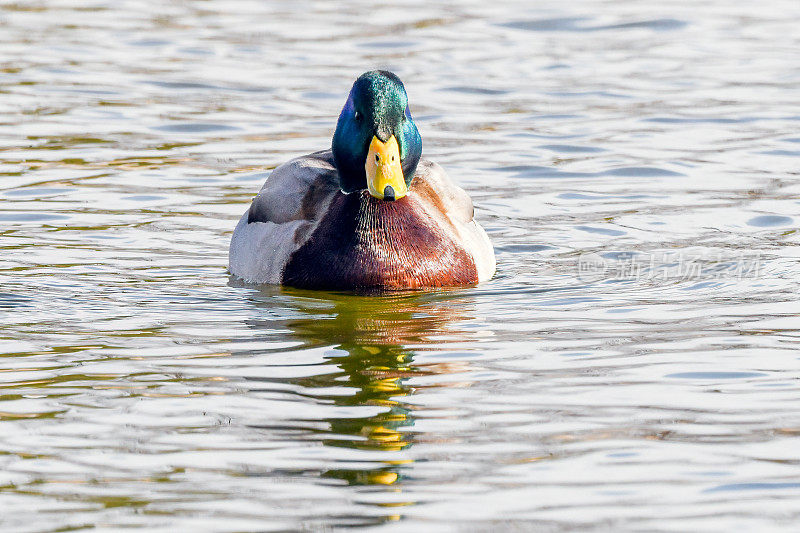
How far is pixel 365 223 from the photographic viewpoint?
892 centimetres

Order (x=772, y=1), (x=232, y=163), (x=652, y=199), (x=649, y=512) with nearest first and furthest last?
(x=649, y=512) < (x=652, y=199) < (x=232, y=163) < (x=772, y=1)

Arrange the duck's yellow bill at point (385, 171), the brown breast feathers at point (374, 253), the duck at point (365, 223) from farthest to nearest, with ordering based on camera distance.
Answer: the brown breast feathers at point (374, 253), the duck at point (365, 223), the duck's yellow bill at point (385, 171)

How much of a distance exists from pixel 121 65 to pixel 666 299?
8.48m

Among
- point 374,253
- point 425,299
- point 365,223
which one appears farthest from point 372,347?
point 365,223

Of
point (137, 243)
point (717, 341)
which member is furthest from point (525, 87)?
point (717, 341)

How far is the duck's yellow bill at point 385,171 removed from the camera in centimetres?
855

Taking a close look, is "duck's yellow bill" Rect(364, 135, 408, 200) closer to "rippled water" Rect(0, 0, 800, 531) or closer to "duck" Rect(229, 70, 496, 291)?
"duck" Rect(229, 70, 496, 291)

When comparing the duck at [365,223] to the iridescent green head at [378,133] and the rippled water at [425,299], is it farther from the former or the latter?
the rippled water at [425,299]

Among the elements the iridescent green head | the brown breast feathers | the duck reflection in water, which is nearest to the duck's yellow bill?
the iridescent green head

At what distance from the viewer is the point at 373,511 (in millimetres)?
5316

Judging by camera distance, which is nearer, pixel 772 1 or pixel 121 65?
pixel 121 65

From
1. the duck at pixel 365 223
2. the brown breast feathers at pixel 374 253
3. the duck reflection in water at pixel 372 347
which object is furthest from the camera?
the brown breast feathers at pixel 374 253

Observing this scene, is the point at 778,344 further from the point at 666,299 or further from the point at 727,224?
the point at 727,224

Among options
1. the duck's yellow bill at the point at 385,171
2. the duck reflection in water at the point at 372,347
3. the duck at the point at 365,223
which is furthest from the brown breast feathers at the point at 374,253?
the duck's yellow bill at the point at 385,171
